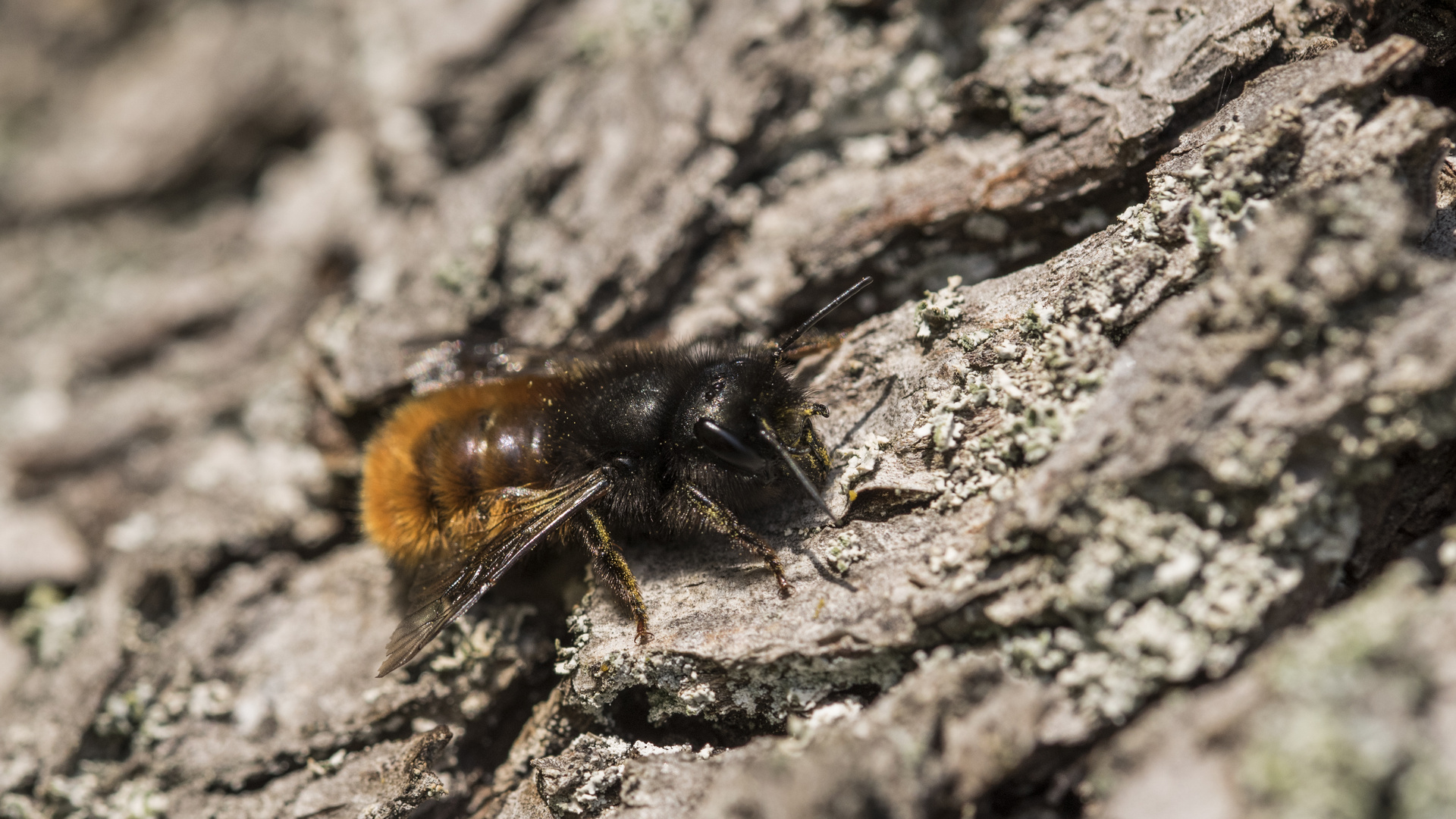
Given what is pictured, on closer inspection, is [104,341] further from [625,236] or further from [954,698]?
[954,698]

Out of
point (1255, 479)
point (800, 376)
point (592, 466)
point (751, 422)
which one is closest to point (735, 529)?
point (751, 422)

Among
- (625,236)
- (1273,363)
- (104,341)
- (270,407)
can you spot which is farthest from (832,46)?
(104,341)

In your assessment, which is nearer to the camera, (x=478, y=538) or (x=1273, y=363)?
(x=1273, y=363)

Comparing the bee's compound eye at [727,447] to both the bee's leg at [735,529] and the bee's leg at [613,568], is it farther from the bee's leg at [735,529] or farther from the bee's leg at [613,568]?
the bee's leg at [613,568]

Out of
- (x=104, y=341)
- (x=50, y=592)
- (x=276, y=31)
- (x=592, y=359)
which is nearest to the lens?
(x=592, y=359)

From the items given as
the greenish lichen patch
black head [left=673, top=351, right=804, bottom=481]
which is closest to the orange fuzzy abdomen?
black head [left=673, top=351, right=804, bottom=481]

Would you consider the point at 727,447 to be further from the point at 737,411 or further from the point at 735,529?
the point at 735,529
